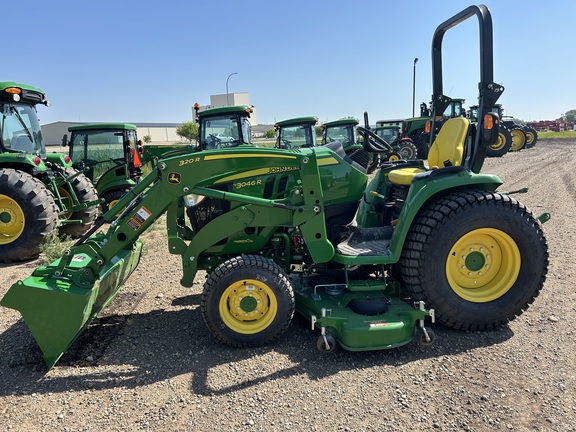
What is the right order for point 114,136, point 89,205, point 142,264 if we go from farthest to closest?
point 114,136
point 89,205
point 142,264

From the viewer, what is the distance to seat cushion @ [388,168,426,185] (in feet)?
12.5

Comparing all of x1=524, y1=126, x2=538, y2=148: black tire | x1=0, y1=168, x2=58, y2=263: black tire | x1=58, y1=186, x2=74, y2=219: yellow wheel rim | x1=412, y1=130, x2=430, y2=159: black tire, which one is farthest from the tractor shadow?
x1=524, y1=126, x2=538, y2=148: black tire

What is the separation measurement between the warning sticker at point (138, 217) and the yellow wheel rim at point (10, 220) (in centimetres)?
367

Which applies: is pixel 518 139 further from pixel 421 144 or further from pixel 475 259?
pixel 475 259

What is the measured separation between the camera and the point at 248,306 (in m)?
3.30

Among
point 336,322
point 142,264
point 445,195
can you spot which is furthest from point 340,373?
point 142,264

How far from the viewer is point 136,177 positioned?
32.0 feet

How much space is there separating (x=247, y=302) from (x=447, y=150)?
2315mm

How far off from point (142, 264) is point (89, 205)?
7.94ft

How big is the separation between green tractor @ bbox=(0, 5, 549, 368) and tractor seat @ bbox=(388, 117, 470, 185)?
89 mm

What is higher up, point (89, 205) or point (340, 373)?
point (89, 205)

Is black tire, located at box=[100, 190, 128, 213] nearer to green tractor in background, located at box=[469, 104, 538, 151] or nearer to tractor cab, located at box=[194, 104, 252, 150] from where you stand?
tractor cab, located at box=[194, 104, 252, 150]

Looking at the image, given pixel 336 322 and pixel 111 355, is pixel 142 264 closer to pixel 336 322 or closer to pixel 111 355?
pixel 111 355

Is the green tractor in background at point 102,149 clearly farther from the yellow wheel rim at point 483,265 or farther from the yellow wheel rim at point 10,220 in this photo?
the yellow wheel rim at point 483,265
